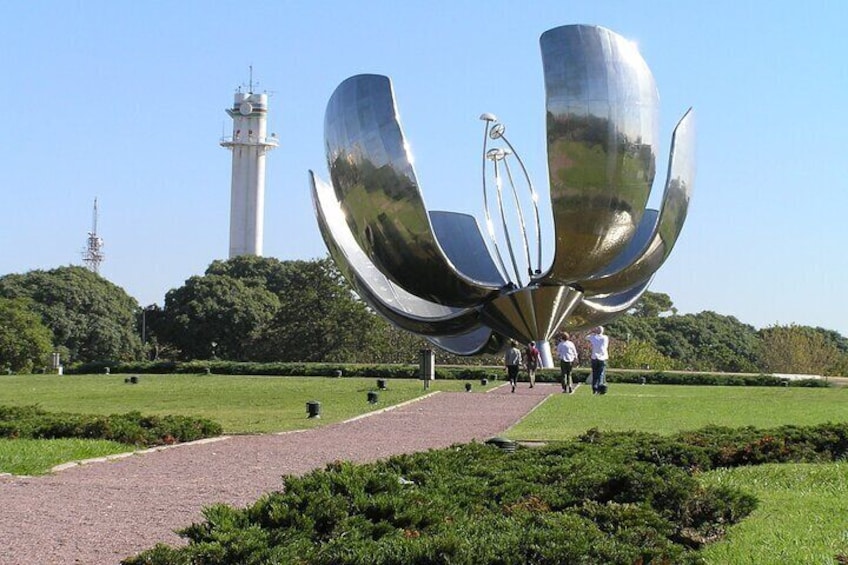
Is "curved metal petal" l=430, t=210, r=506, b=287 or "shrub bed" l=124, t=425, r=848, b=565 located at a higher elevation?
"curved metal petal" l=430, t=210, r=506, b=287

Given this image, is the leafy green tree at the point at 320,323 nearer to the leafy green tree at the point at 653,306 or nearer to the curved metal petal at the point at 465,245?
the curved metal petal at the point at 465,245

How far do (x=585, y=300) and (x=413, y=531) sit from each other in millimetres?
15833

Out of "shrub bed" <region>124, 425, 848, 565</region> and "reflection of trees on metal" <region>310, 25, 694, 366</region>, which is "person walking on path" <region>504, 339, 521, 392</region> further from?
"shrub bed" <region>124, 425, 848, 565</region>

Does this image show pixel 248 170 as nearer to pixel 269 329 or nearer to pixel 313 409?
pixel 269 329

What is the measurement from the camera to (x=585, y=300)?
2030 cm

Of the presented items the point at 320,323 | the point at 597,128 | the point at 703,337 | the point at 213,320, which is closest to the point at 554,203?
the point at 597,128

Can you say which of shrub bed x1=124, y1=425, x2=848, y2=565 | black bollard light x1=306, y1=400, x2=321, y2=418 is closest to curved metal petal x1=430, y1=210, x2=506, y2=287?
black bollard light x1=306, y1=400, x2=321, y2=418

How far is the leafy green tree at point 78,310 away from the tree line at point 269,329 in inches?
1.9

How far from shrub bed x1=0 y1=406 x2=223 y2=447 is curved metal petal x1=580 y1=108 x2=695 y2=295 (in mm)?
9260

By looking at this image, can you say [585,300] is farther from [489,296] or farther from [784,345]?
[784,345]

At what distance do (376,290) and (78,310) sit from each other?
3230 cm

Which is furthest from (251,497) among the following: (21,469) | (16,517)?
(21,469)

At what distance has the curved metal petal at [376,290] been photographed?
775 inches

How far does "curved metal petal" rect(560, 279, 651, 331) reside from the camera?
20703 mm
